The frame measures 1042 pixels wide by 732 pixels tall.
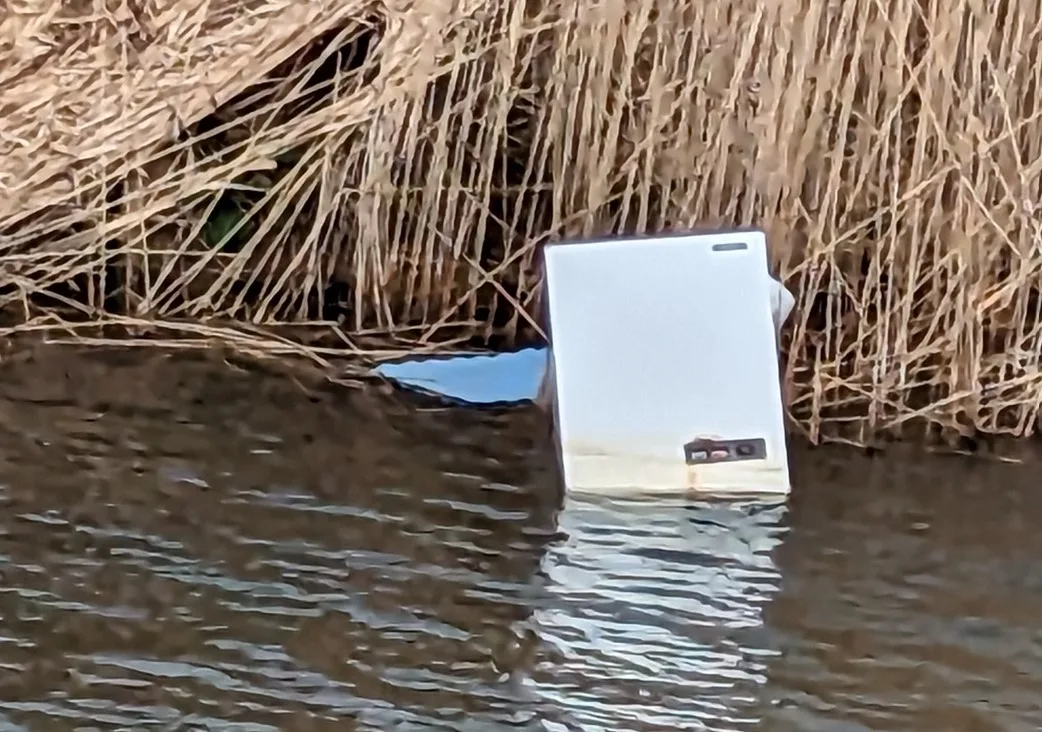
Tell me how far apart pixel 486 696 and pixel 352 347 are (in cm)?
50

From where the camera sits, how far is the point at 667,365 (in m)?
1.03

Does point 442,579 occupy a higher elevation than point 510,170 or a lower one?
lower

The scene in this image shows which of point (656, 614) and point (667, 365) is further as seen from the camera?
point (667, 365)

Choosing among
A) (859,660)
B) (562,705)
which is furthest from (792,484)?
(562,705)

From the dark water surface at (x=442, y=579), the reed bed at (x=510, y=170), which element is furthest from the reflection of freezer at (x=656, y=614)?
the reed bed at (x=510, y=170)

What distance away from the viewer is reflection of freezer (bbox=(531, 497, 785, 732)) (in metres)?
0.77

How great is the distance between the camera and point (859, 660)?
83 cm

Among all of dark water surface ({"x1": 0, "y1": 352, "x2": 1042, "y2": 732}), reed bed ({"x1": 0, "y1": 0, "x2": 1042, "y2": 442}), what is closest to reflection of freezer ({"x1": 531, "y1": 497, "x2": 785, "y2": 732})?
dark water surface ({"x1": 0, "y1": 352, "x2": 1042, "y2": 732})

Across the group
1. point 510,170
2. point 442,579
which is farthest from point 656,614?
point 510,170

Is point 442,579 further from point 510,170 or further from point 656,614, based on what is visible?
point 510,170

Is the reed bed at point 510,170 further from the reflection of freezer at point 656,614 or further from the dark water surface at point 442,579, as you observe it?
the reflection of freezer at point 656,614

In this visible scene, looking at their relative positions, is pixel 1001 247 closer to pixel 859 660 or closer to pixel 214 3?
pixel 859 660

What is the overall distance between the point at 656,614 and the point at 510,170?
0.51 metres

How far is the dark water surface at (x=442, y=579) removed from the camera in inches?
30.4
